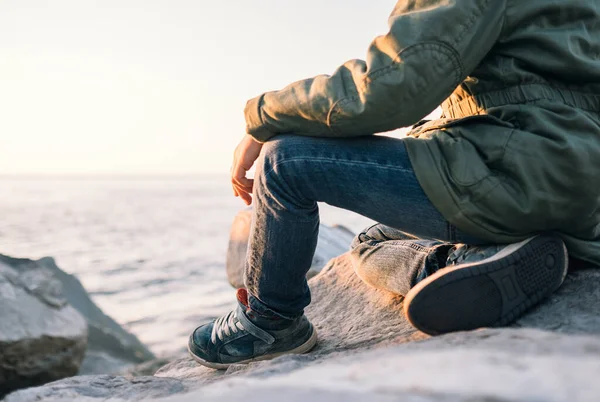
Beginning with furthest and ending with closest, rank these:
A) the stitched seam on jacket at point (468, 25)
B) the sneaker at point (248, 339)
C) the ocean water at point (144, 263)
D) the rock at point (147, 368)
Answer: the ocean water at point (144, 263) → the rock at point (147, 368) → the sneaker at point (248, 339) → the stitched seam on jacket at point (468, 25)

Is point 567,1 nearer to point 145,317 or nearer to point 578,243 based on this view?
point 578,243

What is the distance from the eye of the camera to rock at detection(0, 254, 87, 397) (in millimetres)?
3521

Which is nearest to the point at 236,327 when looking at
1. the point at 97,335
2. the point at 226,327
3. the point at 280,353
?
the point at 226,327

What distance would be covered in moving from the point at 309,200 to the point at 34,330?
267cm

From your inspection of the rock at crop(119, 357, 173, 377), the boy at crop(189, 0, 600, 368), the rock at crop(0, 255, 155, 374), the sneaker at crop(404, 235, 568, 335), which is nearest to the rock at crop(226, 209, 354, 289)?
the rock at crop(119, 357, 173, 377)

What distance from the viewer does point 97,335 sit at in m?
5.41

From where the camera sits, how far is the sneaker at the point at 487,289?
153 cm

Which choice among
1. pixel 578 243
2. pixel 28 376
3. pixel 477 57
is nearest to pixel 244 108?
pixel 477 57

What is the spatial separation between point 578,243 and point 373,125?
2.47ft

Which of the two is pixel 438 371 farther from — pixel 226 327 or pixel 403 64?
pixel 226 327

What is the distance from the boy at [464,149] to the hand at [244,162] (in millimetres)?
140

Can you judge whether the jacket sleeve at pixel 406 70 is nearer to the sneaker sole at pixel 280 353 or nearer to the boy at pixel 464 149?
the boy at pixel 464 149

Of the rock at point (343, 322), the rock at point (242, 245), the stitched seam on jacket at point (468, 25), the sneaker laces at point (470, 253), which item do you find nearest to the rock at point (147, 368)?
the rock at point (242, 245)

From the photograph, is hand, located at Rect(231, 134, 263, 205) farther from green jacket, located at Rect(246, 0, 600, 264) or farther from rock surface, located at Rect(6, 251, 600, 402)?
rock surface, located at Rect(6, 251, 600, 402)
